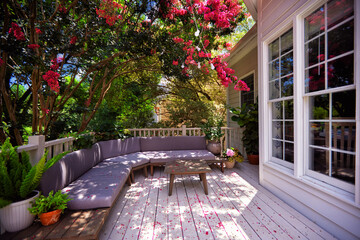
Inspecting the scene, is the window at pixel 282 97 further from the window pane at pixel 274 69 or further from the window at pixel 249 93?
the window at pixel 249 93

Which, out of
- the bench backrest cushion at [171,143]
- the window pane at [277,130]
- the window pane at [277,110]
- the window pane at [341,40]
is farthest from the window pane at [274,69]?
the bench backrest cushion at [171,143]

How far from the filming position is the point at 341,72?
1.81 meters

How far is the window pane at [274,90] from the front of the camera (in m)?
2.88

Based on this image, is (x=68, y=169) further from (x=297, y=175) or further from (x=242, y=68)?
(x=242, y=68)

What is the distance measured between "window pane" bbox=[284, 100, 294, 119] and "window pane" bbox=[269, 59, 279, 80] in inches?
20.0

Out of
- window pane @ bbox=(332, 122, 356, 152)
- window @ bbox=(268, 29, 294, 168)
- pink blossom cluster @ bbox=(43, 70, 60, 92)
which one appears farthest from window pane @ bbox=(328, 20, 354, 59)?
pink blossom cluster @ bbox=(43, 70, 60, 92)

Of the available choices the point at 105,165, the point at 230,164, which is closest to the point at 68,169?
the point at 105,165

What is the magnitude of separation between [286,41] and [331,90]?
117 centimetres

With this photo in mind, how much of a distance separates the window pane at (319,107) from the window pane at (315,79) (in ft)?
0.38

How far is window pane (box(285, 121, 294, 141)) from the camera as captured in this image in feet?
8.51

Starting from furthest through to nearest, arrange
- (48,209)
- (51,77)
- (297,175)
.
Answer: (51,77)
(297,175)
(48,209)

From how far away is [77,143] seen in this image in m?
Result: 3.10

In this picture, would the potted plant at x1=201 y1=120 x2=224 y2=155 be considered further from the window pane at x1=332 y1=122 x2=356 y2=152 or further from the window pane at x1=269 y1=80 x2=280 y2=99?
the window pane at x1=332 y1=122 x2=356 y2=152

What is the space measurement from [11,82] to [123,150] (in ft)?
12.8
